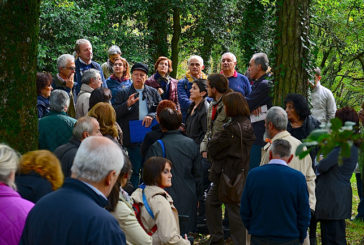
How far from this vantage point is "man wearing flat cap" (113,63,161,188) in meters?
8.83

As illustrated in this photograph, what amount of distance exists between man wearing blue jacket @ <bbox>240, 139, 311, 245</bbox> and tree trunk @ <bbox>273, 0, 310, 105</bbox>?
285cm

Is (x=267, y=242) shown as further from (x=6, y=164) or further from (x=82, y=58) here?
(x=82, y=58)

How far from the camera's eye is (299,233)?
5547 mm

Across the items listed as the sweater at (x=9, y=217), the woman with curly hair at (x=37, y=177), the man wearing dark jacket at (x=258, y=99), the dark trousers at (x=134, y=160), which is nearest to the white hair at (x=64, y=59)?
the dark trousers at (x=134, y=160)

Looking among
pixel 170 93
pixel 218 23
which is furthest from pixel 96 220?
pixel 218 23

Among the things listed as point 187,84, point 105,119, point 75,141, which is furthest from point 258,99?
point 75,141

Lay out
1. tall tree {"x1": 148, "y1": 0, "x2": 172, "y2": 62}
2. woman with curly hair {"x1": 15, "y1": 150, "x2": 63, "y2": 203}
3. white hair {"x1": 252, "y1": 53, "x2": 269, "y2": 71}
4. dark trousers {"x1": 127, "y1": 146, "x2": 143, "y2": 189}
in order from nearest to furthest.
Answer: woman with curly hair {"x1": 15, "y1": 150, "x2": 63, "y2": 203} → white hair {"x1": 252, "y1": 53, "x2": 269, "y2": 71} → dark trousers {"x1": 127, "y1": 146, "x2": 143, "y2": 189} → tall tree {"x1": 148, "y1": 0, "x2": 172, "y2": 62}

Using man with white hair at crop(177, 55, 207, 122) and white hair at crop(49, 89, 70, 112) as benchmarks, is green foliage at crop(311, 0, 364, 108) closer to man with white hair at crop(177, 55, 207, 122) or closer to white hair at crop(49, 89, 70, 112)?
man with white hair at crop(177, 55, 207, 122)

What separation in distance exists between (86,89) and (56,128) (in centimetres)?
172

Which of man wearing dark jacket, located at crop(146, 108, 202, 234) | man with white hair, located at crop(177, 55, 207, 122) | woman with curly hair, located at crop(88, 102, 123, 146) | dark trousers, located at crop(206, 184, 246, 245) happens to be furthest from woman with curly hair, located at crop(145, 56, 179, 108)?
woman with curly hair, located at crop(88, 102, 123, 146)

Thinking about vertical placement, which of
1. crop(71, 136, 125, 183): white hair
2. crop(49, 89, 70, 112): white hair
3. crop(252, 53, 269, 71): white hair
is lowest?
crop(71, 136, 125, 183): white hair

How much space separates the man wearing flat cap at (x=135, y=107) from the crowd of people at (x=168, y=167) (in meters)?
0.02

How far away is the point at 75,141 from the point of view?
5.76m

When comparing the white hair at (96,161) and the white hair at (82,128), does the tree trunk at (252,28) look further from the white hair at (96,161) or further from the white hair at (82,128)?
the white hair at (96,161)
